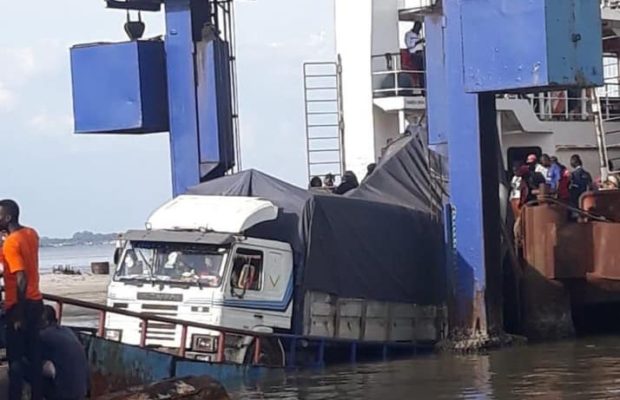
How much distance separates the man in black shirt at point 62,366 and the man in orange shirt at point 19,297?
10 cm

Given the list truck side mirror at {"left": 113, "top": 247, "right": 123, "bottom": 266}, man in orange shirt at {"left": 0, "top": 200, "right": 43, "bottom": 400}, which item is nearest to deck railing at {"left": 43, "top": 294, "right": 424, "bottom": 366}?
truck side mirror at {"left": 113, "top": 247, "right": 123, "bottom": 266}

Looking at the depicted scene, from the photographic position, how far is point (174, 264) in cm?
1686

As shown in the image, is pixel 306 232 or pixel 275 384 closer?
pixel 275 384

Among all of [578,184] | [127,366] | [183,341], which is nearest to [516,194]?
[578,184]

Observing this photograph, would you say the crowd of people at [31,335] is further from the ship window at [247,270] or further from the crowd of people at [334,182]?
the crowd of people at [334,182]

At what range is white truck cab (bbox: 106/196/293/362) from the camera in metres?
16.5

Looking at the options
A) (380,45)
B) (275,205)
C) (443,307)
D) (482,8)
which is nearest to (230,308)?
(275,205)

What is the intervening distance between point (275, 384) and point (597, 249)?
633 centimetres

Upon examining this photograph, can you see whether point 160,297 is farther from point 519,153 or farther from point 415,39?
point 519,153

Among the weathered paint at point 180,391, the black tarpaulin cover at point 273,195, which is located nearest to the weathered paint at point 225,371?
the black tarpaulin cover at point 273,195

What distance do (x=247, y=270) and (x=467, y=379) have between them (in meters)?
3.04

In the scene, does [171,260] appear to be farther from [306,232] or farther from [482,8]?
[482,8]

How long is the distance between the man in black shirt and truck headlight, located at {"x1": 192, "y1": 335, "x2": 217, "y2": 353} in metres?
5.27

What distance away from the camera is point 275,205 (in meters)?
18.0
